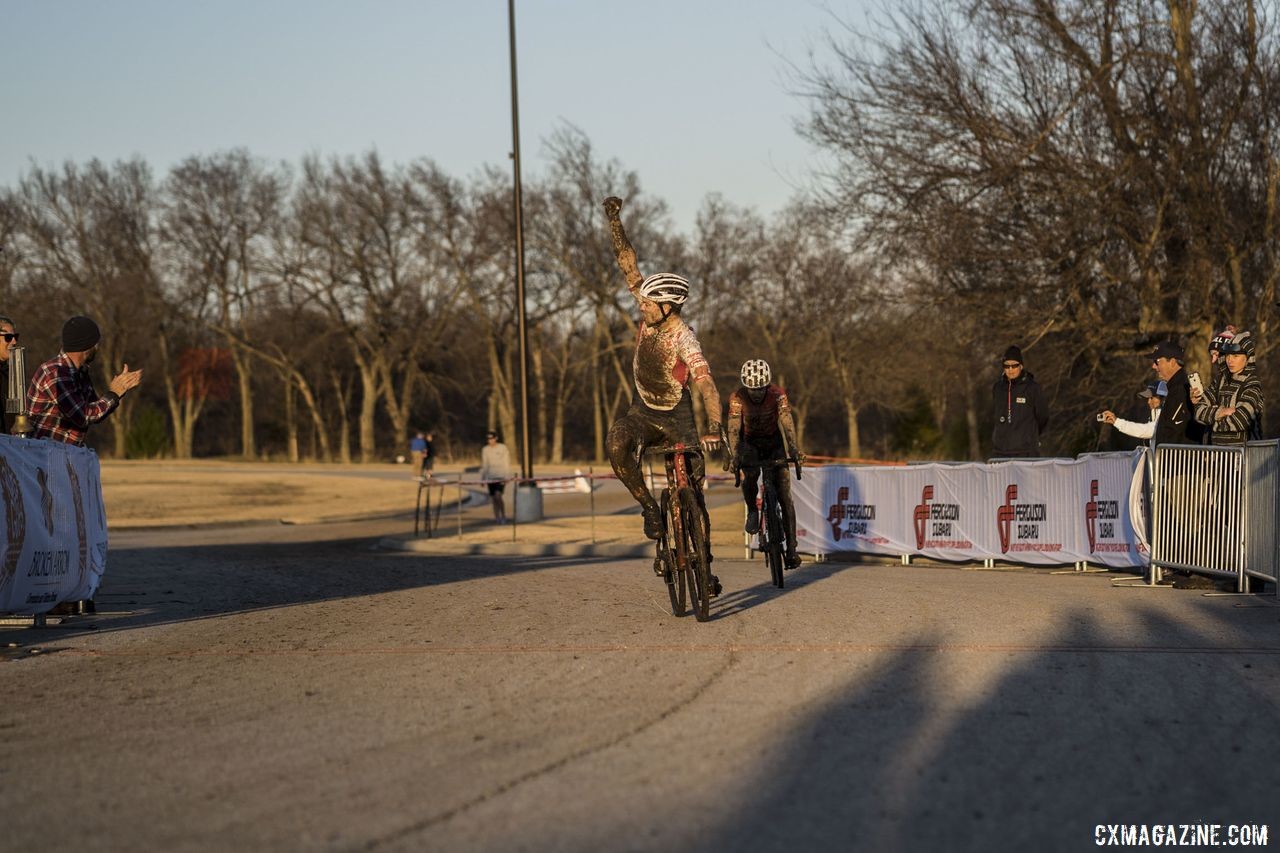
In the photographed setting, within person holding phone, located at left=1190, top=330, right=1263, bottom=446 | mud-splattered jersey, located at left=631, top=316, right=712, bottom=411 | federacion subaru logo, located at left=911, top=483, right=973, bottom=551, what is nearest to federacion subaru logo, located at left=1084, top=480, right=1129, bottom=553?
federacion subaru logo, located at left=911, top=483, right=973, bottom=551

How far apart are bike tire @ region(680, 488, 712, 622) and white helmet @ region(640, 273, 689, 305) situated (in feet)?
4.12

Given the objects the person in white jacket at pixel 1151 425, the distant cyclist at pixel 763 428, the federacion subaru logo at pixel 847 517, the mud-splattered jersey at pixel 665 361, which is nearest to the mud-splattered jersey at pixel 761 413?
the distant cyclist at pixel 763 428

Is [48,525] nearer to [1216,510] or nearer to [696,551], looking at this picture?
[696,551]

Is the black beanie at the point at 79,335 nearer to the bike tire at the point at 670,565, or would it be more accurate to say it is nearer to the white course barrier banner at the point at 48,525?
the white course barrier banner at the point at 48,525

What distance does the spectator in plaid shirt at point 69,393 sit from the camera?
10.9m

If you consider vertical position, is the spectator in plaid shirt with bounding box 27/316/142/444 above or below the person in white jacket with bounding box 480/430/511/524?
above

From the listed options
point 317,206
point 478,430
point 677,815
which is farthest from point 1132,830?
point 478,430

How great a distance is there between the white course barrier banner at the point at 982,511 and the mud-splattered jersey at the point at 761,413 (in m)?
3.72

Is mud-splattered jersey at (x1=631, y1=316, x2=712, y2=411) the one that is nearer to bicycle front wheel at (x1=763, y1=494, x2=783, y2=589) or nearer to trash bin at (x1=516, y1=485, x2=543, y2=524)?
bicycle front wheel at (x1=763, y1=494, x2=783, y2=589)

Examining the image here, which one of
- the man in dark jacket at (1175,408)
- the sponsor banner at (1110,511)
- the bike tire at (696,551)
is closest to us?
the bike tire at (696,551)

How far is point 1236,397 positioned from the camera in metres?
13.1

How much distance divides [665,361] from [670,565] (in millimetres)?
1311

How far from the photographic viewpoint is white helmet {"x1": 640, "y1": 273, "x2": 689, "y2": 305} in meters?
10.1

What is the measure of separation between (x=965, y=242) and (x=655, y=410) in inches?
589
